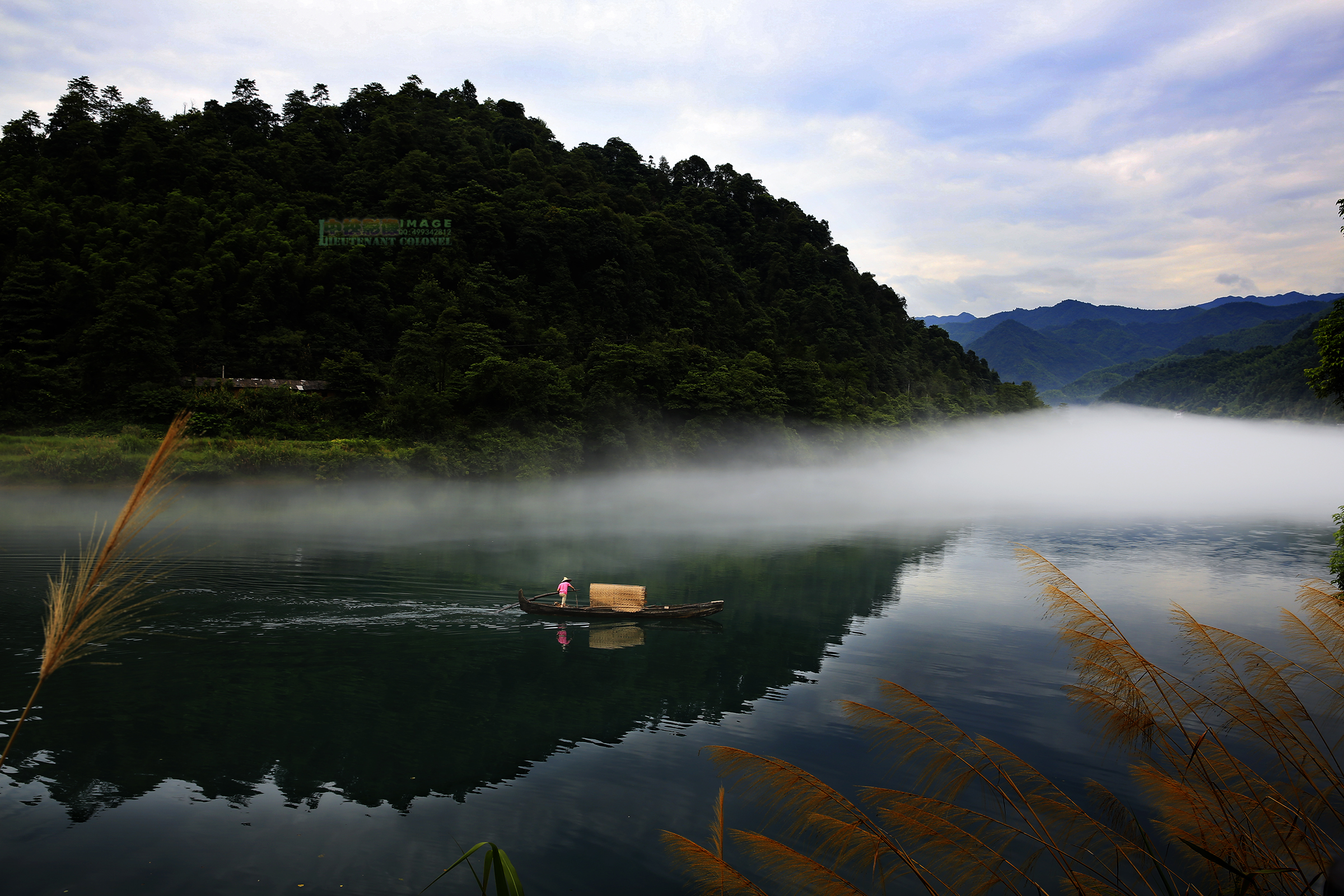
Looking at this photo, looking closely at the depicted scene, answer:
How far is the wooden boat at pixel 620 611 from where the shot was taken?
2266 centimetres

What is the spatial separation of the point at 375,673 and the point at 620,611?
732cm

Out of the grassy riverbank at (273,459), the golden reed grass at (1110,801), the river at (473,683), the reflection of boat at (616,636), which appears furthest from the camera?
the grassy riverbank at (273,459)

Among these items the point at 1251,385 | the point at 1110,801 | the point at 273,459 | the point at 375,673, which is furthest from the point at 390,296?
the point at 1251,385

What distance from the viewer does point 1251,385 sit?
146 m

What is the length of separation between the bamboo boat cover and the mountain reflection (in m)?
0.77

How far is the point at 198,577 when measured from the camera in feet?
86.1

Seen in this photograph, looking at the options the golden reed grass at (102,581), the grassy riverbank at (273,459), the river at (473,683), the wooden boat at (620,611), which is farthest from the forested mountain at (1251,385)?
the golden reed grass at (102,581)

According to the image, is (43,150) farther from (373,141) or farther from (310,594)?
(310,594)

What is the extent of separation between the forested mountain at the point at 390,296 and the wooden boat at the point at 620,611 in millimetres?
29232

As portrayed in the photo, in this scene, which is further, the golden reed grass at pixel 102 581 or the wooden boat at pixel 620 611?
the wooden boat at pixel 620 611

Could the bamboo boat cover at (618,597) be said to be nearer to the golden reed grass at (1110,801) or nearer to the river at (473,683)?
the river at (473,683)

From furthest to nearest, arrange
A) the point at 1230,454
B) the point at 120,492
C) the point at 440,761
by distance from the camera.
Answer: the point at 1230,454, the point at 120,492, the point at 440,761

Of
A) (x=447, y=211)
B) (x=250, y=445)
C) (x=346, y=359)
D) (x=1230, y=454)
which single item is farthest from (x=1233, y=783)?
(x=1230, y=454)

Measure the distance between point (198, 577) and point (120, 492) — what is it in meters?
19.2
